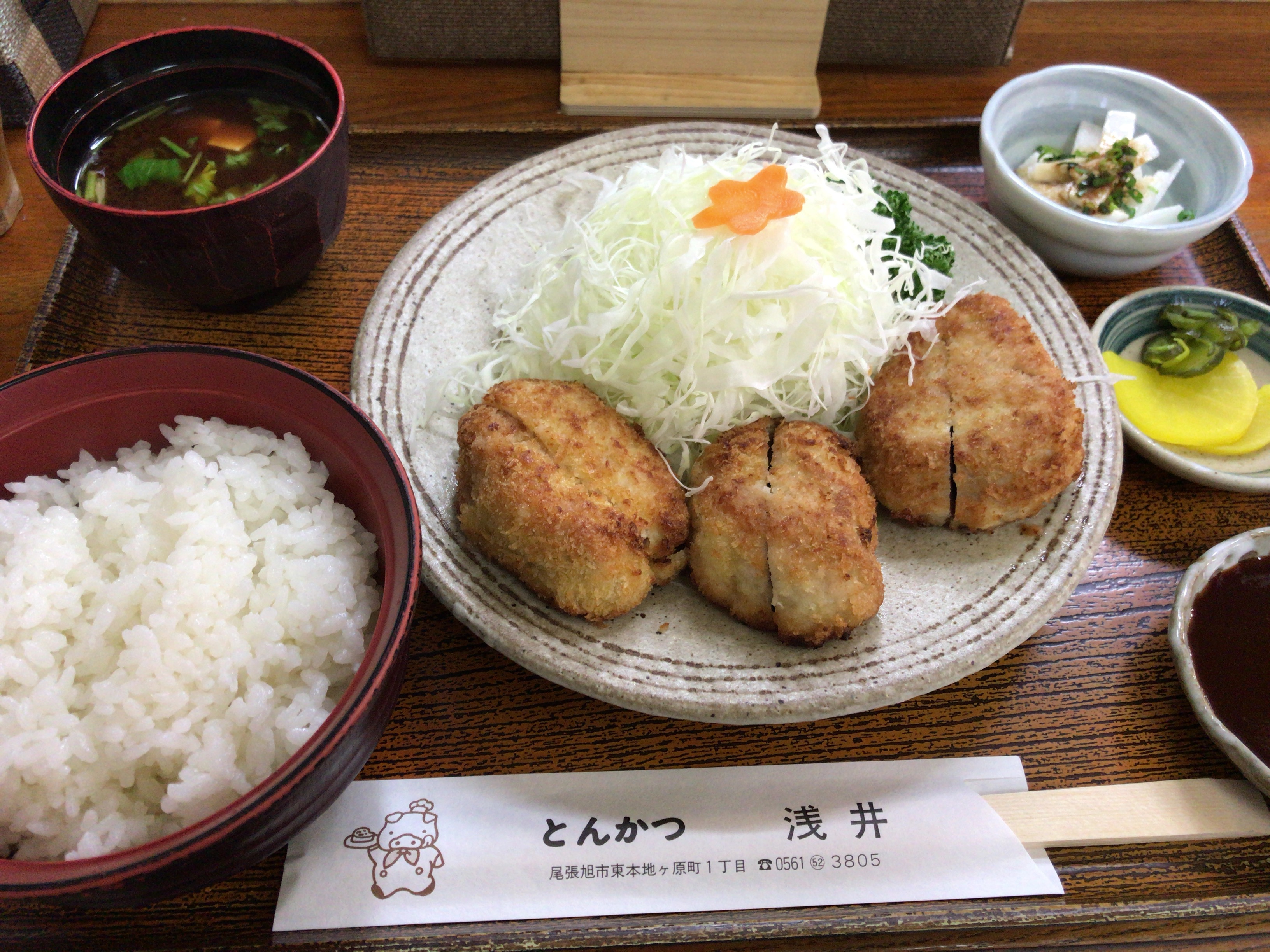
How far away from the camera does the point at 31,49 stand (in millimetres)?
2713

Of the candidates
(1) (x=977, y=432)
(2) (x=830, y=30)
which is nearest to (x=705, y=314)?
(1) (x=977, y=432)

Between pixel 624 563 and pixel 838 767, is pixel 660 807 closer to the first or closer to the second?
pixel 838 767

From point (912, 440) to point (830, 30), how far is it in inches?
76.1

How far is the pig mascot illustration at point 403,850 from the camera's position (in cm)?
145

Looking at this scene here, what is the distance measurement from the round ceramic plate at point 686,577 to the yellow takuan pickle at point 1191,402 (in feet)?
0.77

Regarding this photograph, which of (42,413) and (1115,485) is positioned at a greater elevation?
(42,413)

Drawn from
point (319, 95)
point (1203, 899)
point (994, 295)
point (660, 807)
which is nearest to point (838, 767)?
point (660, 807)

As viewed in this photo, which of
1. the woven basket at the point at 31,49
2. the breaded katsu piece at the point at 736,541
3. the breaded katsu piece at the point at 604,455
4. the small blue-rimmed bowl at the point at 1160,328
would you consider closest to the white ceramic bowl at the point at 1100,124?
the small blue-rimmed bowl at the point at 1160,328

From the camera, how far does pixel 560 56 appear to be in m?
3.04

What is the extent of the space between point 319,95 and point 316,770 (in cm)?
177

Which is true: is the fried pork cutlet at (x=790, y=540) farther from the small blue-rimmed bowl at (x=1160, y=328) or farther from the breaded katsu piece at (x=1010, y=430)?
the small blue-rimmed bowl at (x=1160, y=328)

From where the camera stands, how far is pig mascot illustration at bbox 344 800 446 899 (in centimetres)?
145

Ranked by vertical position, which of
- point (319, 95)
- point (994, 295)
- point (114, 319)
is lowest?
point (114, 319)

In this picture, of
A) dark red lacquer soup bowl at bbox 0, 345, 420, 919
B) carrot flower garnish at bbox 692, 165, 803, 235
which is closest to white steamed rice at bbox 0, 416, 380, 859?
dark red lacquer soup bowl at bbox 0, 345, 420, 919
